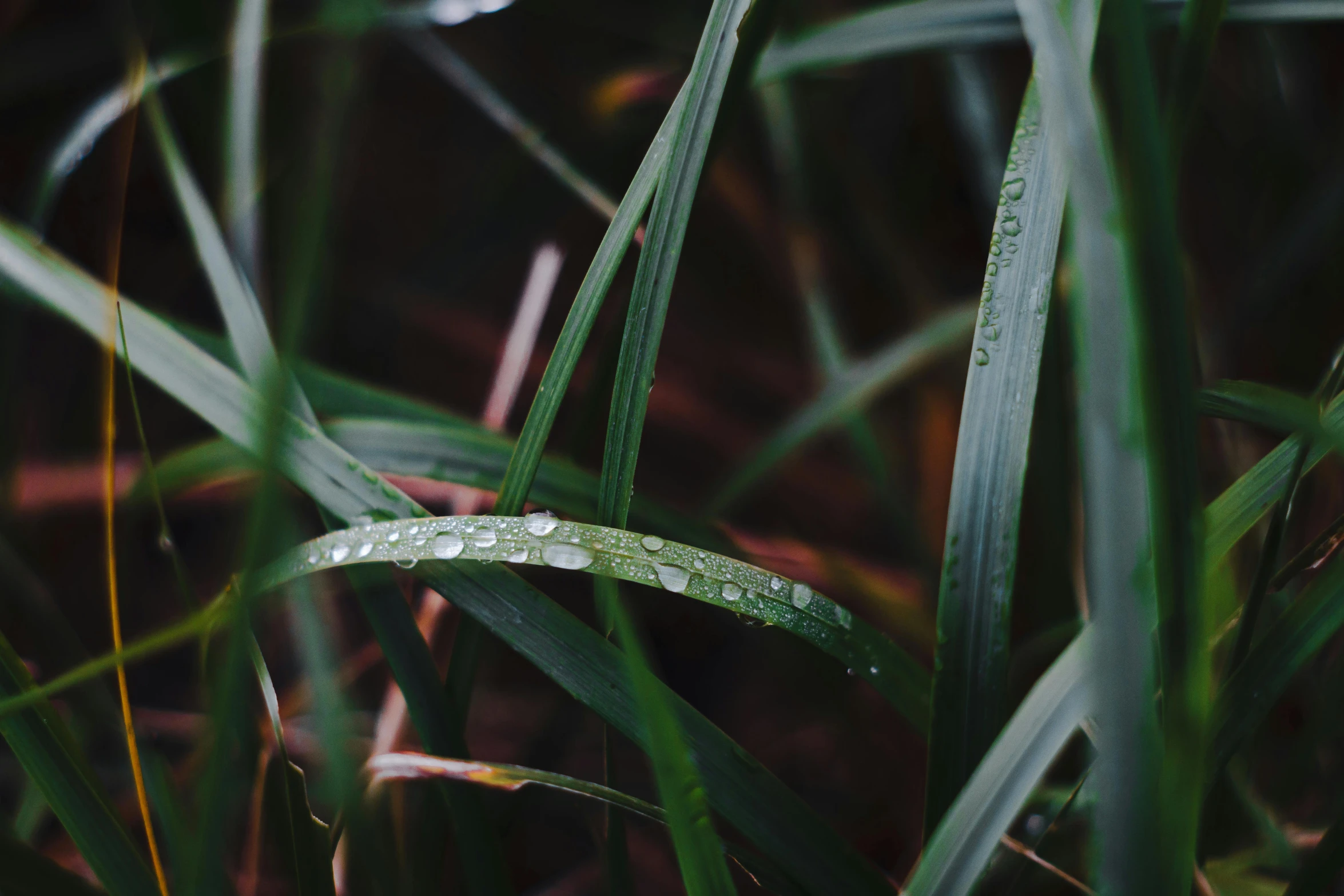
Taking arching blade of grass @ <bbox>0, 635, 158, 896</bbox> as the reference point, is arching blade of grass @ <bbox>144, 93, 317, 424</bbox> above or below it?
above

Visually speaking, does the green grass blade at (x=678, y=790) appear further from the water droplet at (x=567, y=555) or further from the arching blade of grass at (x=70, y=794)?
the arching blade of grass at (x=70, y=794)

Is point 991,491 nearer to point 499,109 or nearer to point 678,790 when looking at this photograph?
point 678,790

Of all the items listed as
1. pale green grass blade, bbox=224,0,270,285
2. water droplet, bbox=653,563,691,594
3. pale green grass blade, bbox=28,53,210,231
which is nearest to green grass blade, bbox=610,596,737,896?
water droplet, bbox=653,563,691,594

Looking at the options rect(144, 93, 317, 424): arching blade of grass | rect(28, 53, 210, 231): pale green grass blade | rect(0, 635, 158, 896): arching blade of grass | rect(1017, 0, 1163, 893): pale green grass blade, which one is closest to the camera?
rect(1017, 0, 1163, 893): pale green grass blade

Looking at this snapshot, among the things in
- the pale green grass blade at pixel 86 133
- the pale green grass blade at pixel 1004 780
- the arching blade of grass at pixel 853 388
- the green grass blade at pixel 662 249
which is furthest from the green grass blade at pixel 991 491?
the pale green grass blade at pixel 86 133

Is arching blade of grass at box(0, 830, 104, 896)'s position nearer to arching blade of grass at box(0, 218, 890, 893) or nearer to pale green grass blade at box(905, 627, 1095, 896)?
arching blade of grass at box(0, 218, 890, 893)

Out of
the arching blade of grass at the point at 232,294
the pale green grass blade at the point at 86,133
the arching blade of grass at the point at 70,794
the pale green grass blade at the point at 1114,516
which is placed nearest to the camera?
the pale green grass blade at the point at 1114,516

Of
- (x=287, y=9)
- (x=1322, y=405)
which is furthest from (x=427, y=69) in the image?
(x=1322, y=405)
